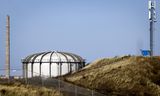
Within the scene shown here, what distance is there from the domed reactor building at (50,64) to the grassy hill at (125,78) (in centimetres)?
837

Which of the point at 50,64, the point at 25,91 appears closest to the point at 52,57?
the point at 50,64

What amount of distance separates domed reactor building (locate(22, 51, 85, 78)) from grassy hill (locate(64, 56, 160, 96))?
27.5ft

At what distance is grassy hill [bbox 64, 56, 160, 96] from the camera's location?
5078cm

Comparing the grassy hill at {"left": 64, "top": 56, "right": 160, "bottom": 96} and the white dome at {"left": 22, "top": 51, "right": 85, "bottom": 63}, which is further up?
the white dome at {"left": 22, "top": 51, "right": 85, "bottom": 63}

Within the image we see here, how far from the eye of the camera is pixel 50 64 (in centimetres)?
6925

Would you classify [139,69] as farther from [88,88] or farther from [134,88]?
[88,88]

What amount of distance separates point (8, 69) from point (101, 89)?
17095 millimetres

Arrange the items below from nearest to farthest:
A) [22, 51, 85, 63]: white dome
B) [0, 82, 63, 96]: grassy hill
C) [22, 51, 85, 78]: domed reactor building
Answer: [0, 82, 63, 96]: grassy hill, [22, 51, 85, 78]: domed reactor building, [22, 51, 85, 63]: white dome

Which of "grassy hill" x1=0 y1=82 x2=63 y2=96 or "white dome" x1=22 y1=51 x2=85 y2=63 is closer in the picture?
"grassy hill" x1=0 y1=82 x2=63 y2=96

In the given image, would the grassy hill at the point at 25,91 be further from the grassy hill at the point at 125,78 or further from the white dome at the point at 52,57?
the white dome at the point at 52,57

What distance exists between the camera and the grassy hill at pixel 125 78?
50784 mm

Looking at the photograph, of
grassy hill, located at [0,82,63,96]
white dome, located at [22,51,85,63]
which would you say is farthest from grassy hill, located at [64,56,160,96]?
white dome, located at [22,51,85,63]

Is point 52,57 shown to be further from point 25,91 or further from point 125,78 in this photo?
point 25,91

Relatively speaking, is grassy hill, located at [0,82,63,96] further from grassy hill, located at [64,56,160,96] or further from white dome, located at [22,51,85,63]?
white dome, located at [22,51,85,63]
